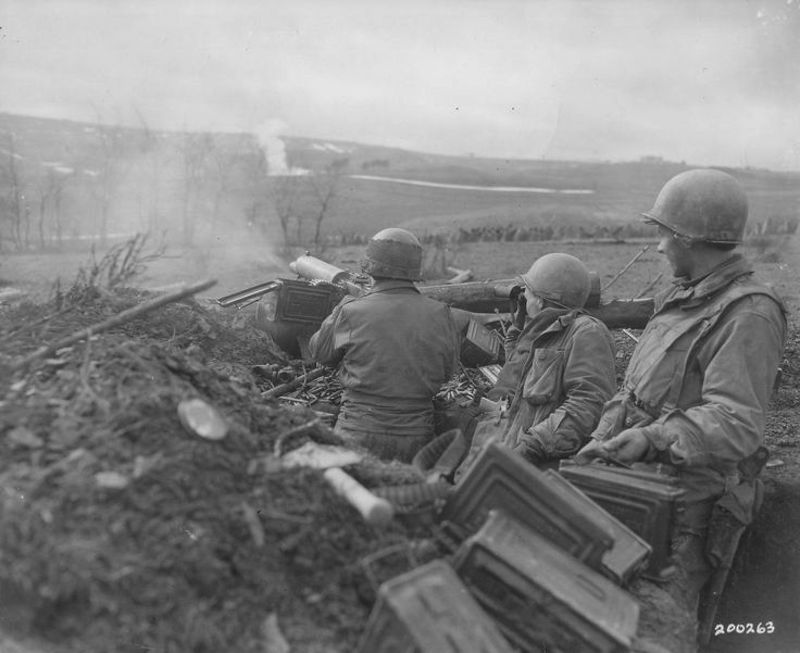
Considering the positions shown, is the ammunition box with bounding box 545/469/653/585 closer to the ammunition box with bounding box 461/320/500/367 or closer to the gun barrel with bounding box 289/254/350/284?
the ammunition box with bounding box 461/320/500/367

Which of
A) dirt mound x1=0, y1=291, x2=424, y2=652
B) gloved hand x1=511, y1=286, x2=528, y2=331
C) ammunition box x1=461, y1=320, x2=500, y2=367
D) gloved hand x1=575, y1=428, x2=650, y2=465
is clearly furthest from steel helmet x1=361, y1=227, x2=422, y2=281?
dirt mound x1=0, y1=291, x2=424, y2=652

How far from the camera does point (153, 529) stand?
2426 millimetres

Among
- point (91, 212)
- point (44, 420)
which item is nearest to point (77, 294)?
point (44, 420)

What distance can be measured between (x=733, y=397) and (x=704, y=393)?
136 millimetres

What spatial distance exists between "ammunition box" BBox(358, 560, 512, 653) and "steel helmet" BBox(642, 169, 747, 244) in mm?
2471

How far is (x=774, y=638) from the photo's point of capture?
446 cm

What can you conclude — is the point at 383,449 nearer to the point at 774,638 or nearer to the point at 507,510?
the point at 507,510

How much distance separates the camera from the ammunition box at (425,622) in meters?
2.17

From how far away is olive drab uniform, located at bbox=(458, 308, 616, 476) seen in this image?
4340 mm

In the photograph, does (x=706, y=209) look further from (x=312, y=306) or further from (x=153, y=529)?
(x=312, y=306)

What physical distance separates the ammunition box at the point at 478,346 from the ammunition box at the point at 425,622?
4345 millimetres

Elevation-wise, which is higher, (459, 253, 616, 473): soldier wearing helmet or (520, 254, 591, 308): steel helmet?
(520, 254, 591, 308): steel helmet

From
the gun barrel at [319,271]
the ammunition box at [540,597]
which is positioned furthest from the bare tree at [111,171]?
the ammunition box at [540,597]

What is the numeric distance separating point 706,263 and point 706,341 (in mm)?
515
